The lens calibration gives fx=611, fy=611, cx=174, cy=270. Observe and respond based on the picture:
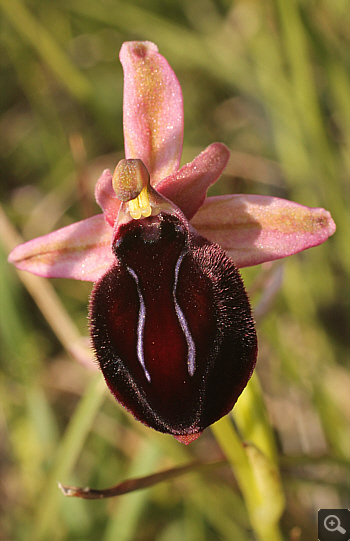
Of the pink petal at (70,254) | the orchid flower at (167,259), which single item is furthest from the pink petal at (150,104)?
the pink petal at (70,254)

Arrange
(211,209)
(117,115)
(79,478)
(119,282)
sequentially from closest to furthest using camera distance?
(119,282)
(211,209)
(79,478)
(117,115)

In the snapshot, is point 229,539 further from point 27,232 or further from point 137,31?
point 137,31

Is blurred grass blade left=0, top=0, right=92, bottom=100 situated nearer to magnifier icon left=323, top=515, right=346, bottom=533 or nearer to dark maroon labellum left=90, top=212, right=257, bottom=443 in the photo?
dark maroon labellum left=90, top=212, right=257, bottom=443

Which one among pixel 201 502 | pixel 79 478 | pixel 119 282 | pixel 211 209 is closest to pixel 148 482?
pixel 119 282

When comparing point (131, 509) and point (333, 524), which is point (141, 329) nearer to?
point (131, 509)

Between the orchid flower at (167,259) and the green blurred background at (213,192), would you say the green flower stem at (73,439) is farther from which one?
the orchid flower at (167,259)

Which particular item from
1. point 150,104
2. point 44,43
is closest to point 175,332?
point 150,104
